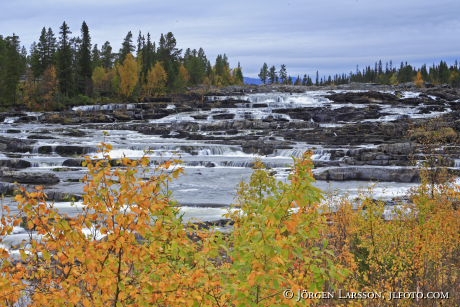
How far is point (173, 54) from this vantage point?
108000 millimetres

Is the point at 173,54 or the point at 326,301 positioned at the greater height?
the point at 173,54

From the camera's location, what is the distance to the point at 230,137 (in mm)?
47188

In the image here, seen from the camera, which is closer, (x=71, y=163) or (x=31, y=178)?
(x=31, y=178)

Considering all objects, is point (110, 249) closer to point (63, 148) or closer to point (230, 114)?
point (63, 148)

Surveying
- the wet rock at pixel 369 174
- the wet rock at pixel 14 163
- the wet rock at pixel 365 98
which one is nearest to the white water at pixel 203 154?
the wet rock at pixel 14 163

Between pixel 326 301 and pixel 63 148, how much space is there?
116 feet

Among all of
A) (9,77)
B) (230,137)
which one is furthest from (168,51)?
(230,137)

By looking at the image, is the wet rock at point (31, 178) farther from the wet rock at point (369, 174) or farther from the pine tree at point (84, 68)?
the pine tree at point (84, 68)

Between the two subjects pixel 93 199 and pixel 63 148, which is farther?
pixel 63 148

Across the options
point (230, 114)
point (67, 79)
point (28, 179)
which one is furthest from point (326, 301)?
point (67, 79)

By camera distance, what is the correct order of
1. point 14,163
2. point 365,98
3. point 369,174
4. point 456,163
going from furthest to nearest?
point 365,98
point 14,163
point 456,163
point 369,174

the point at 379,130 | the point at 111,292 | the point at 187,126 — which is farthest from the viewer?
the point at 187,126

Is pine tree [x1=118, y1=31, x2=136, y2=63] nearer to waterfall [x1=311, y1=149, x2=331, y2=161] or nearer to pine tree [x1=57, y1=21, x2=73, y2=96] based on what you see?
pine tree [x1=57, y1=21, x2=73, y2=96]

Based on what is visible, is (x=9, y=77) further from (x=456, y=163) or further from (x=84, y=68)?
(x=456, y=163)
